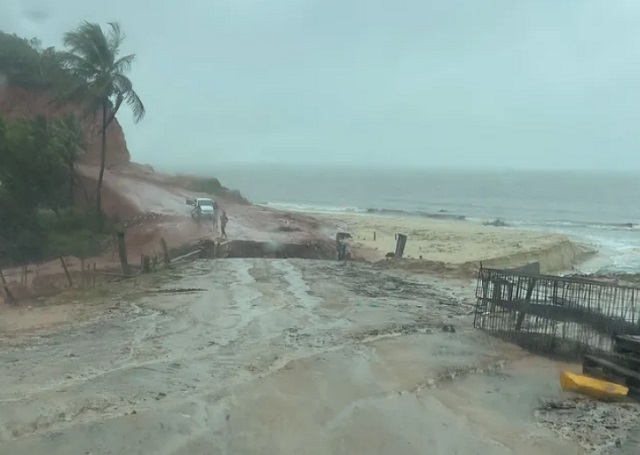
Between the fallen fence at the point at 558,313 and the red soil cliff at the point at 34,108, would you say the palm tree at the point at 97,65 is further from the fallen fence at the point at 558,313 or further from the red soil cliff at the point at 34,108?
the fallen fence at the point at 558,313

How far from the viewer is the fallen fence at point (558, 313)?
469 inches

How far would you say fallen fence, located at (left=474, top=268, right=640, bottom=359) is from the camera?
11.9 meters

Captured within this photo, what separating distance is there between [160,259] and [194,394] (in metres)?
15.8

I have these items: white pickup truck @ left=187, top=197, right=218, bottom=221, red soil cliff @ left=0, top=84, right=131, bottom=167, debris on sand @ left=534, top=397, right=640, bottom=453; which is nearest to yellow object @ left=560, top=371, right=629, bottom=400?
debris on sand @ left=534, top=397, right=640, bottom=453

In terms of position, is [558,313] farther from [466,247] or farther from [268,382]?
[466,247]

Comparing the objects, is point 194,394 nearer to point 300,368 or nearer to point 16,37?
point 300,368

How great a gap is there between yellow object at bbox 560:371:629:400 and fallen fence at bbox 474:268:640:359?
3.94 feet

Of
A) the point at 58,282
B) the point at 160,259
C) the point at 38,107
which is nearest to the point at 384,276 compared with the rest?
the point at 160,259

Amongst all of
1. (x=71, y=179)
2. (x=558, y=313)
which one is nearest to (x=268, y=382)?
(x=558, y=313)

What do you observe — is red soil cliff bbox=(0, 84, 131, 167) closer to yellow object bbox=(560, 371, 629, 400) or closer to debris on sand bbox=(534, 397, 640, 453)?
yellow object bbox=(560, 371, 629, 400)

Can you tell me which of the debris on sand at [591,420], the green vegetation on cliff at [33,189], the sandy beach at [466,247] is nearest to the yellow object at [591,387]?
the debris on sand at [591,420]

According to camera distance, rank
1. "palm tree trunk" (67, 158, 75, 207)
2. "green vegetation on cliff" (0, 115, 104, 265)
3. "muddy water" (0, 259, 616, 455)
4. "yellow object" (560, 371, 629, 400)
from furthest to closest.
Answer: "palm tree trunk" (67, 158, 75, 207) < "green vegetation on cliff" (0, 115, 104, 265) < "yellow object" (560, 371, 629, 400) < "muddy water" (0, 259, 616, 455)

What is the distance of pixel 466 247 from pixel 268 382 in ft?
96.0

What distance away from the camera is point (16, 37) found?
4878cm
